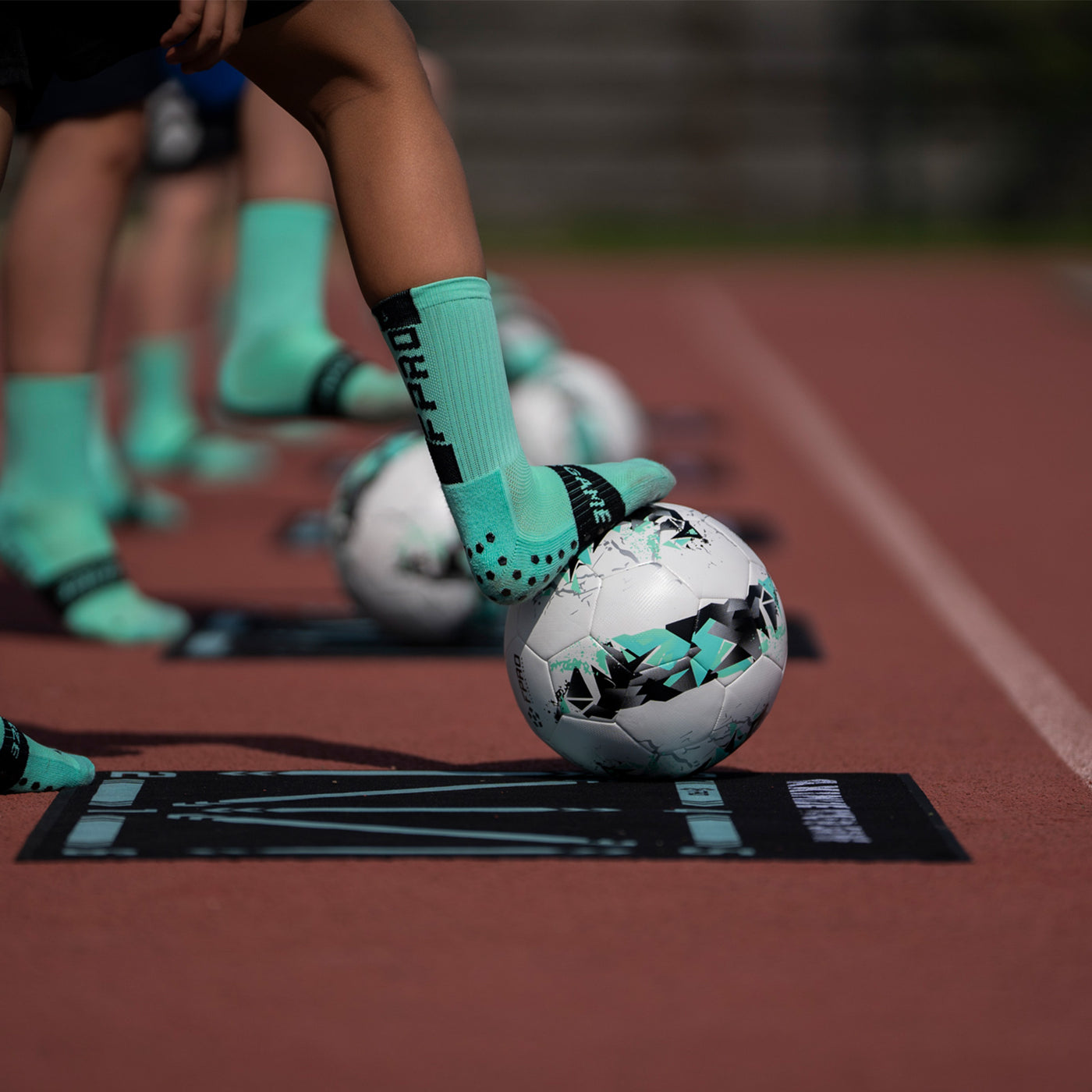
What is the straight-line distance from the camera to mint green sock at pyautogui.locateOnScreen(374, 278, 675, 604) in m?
3.00

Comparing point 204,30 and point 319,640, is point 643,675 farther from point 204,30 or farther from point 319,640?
point 319,640

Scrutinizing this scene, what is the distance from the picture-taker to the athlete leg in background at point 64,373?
423cm

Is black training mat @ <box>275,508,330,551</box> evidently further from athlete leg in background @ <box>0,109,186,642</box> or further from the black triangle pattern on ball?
the black triangle pattern on ball

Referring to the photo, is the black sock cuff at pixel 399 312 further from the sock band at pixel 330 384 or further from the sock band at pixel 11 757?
the sock band at pixel 330 384

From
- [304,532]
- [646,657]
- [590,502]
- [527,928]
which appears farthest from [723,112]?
[527,928]

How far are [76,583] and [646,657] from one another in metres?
1.92

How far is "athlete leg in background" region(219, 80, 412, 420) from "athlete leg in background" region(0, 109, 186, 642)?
45 centimetres

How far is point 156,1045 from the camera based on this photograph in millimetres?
2209

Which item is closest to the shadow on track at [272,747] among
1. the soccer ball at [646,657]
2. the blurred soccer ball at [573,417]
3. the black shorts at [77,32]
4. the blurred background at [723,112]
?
the soccer ball at [646,657]

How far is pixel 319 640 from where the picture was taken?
4.68 meters

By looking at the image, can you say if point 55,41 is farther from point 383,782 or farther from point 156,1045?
point 156,1045

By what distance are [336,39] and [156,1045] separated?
1.66 metres

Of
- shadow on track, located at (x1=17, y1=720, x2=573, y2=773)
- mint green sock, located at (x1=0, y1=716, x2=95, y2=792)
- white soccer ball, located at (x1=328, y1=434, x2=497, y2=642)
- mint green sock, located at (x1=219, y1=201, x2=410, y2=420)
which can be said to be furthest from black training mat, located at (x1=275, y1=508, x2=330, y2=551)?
mint green sock, located at (x1=0, y1=716, x2=95, y2=792)

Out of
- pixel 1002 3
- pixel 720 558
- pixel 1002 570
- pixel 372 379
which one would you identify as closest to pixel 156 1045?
pixel 720 558
